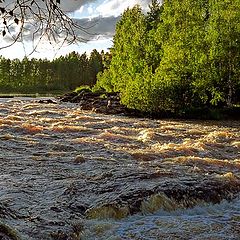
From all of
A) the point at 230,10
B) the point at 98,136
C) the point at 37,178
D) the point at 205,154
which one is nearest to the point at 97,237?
the point at 37,178

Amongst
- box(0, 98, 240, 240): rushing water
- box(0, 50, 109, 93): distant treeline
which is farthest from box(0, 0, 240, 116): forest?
box(0, 50, 109, 93): distant treeline

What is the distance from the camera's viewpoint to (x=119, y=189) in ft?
29.5

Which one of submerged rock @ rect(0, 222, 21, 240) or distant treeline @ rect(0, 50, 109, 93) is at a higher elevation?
distant treeline @ rect(0, 50, 109, 93)

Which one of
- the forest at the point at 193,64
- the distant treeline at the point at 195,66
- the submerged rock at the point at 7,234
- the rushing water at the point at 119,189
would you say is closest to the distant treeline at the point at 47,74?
the forest at the point at 193,64

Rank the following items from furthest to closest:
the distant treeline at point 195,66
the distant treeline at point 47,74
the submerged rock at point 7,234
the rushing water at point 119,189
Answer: the distant treeline at point 47,74, the distant treeline at point 195,66, the rushing water at point 119,189, the submerged rock at point 7,234

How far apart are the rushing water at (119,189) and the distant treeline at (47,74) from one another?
92.6 meters

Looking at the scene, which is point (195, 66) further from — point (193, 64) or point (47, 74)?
point (47, 74)

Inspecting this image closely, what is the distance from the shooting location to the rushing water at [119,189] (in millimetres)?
6969

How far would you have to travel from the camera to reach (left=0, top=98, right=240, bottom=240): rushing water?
697 cm

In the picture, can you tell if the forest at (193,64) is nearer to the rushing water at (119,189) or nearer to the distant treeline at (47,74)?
the rushing water at (119,189)

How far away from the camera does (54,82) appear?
10981 cm

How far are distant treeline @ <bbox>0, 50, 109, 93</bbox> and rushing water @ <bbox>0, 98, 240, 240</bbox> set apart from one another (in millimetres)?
92567

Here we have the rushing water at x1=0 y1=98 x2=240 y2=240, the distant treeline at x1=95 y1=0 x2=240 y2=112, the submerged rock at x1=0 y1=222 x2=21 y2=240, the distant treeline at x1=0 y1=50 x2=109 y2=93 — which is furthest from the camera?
the distant treeline at x1=0 y1=50 x2=109 y2=93

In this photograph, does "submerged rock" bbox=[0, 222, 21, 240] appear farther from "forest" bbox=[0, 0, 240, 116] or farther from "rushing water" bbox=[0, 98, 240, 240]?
"forest" bbox=[0, 0, 240, 116]
